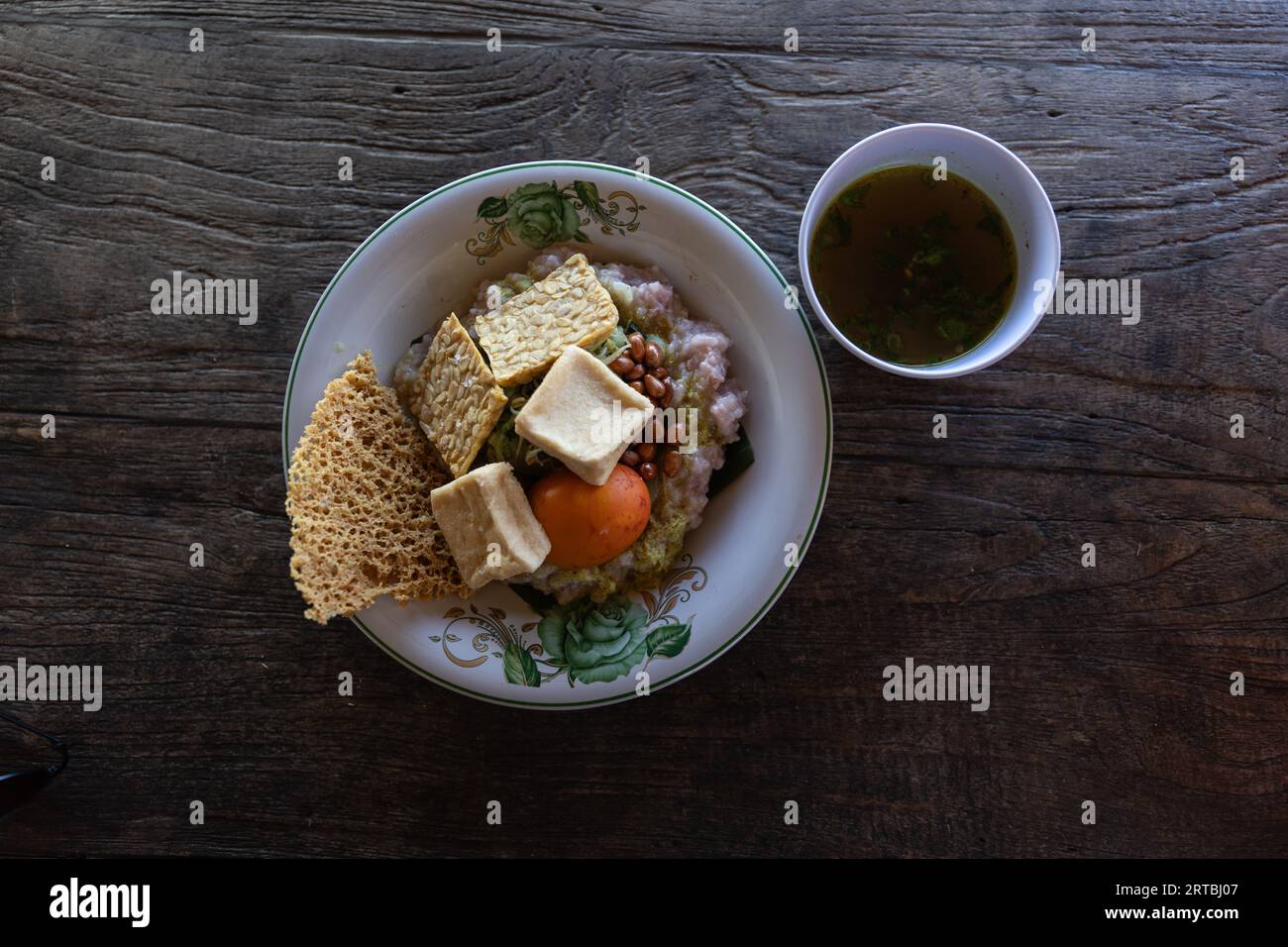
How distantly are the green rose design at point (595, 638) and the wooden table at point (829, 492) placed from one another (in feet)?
1.25

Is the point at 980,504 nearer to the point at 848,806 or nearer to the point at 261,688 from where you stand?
→ the point at 848,806

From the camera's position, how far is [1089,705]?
2.16 m

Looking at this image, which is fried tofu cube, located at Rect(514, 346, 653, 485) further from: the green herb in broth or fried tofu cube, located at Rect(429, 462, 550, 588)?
the green herb in broth

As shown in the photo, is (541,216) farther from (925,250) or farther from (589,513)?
(925,250)

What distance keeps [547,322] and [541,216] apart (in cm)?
24

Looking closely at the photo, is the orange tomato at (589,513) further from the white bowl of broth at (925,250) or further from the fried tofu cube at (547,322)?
the white bowl of broth at (925,250)

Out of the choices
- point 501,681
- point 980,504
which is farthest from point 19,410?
point 980,504

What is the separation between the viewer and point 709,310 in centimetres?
189

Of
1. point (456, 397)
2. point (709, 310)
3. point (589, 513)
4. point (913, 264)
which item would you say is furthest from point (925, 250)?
point (456, 397)

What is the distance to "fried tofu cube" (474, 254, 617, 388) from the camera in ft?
5.69

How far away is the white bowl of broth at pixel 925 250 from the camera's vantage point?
1.85 meters

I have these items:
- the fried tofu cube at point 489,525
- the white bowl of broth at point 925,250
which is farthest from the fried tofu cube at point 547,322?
the white bowl of broth at point 925,250

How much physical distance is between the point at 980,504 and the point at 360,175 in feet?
5.61
